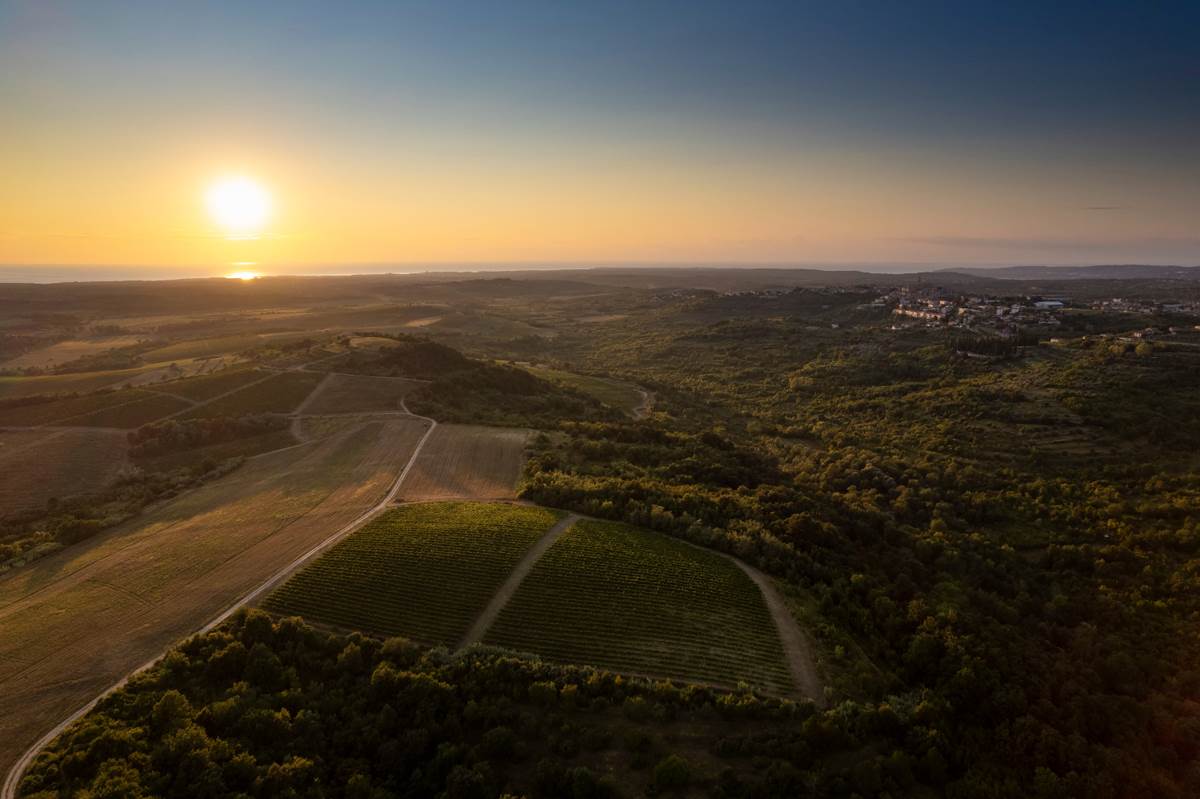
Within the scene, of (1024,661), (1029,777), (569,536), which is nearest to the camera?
(1029,777)

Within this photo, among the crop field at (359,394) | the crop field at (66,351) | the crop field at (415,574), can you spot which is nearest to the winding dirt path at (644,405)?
the crop field at (359,394)

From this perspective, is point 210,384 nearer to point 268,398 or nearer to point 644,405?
point 268,398

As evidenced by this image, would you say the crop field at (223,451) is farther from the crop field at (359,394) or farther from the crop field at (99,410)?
the crop field at (99,410)

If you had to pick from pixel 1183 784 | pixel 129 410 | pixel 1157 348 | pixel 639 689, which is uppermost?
pixel 1157 348

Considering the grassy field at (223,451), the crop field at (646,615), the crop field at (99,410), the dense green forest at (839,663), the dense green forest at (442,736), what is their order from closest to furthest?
the dense green forest at (442,736) < the dense green forest at (839,663) < the crop field at (646,615) < the grassy field at (223,451) < the crop field at (99,410)

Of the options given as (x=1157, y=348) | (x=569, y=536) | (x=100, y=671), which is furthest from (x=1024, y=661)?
(x=1157, y=348)

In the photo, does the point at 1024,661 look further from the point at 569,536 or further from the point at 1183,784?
the point at 569,536
